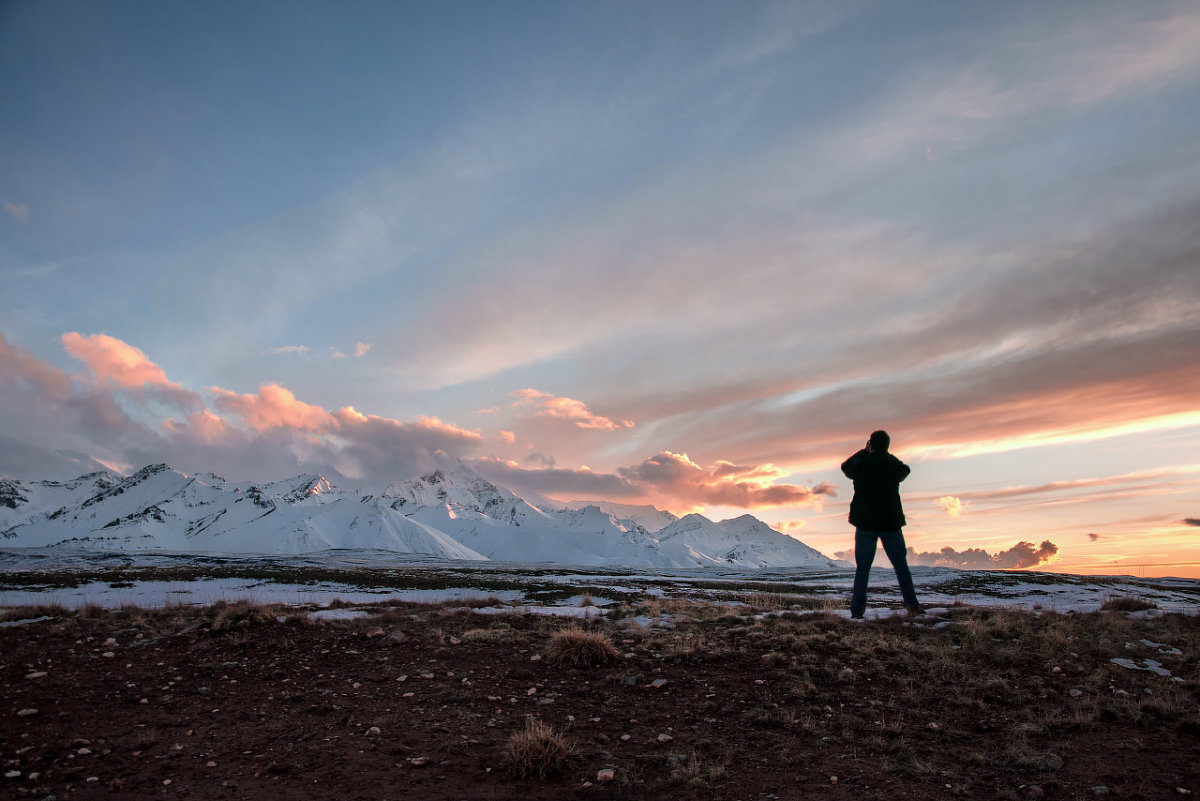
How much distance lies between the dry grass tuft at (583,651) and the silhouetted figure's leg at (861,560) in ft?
18.2

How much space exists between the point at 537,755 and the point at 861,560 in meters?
8.77

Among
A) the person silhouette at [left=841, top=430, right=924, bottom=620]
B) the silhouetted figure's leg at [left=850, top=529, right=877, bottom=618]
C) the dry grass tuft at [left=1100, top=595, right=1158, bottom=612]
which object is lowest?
the dry grass tuft at [left=1100, top=595, right=1158, bottom=612]

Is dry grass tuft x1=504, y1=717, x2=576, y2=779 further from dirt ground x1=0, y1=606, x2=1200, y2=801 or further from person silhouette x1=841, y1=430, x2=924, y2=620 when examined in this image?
person silhouette x1=841, y1=430, x2=924, y2=620

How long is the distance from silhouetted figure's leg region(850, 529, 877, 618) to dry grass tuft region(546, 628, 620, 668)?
18.2 ft

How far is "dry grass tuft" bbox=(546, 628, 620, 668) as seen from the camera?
30.8 ft

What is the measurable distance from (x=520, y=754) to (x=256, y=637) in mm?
8005

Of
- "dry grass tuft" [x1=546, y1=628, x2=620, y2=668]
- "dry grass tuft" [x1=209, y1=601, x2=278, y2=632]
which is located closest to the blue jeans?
"dry grass tuft" [x1=546, y1=628, x2=620, y2=668]

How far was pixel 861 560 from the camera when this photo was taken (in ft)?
39.7

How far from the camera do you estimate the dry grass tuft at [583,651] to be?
30.8 ft

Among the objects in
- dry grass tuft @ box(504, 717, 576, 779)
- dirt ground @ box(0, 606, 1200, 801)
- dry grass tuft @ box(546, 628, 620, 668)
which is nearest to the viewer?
dirt ground @ box(0, 606, 1200, 801)

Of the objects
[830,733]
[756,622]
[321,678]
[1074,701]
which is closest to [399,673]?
[321,678]

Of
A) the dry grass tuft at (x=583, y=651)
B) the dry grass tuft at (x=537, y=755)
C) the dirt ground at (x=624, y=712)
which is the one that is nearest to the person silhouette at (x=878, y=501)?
the dirt ground at (x=624, y=712)

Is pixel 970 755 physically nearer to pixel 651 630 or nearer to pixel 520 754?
pixel 520 754

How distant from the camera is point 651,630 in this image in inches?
477
